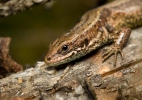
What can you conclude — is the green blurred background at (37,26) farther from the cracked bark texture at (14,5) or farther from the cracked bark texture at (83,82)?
the cracked bark texture at (83,82)

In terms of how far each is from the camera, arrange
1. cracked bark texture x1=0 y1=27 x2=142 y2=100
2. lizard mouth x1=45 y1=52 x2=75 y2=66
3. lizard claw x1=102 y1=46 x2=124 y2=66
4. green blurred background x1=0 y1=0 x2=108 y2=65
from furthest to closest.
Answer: green blurred background x1=0 y1=0 x2=108 y2=65 < lizard claw x1=102 y1=46 x2=124 y2=66 < lizard mouth x1=45 y1=52 x2=75 y2=66 < cracked bark texture x1=0 y1=27 x2=142 y2=100

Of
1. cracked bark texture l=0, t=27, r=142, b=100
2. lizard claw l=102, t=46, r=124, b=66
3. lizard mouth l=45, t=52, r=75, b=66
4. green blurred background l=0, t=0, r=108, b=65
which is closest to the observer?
cracked bark texture l=0, t=27, r=142, b=100

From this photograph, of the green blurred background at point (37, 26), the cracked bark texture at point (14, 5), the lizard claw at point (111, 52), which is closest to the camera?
the lizard claw at point (111, 52)

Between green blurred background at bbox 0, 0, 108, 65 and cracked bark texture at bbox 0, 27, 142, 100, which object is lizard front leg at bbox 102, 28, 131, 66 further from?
green blurred background at bbox 0, 0, 108, 65

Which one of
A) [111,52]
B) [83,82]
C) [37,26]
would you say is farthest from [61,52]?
[37,26]

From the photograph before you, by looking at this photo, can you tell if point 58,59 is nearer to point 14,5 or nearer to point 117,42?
point 117,42

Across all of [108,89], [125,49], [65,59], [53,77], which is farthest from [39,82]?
[125,49]

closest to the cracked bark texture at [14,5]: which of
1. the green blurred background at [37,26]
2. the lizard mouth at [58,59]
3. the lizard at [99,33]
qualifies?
the lizard at [99,33]

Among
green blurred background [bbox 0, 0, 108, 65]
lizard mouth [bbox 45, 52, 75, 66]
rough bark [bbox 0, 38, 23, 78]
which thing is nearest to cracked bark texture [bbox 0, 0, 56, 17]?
rough bark [bbox 0, 38, 23, 78]
